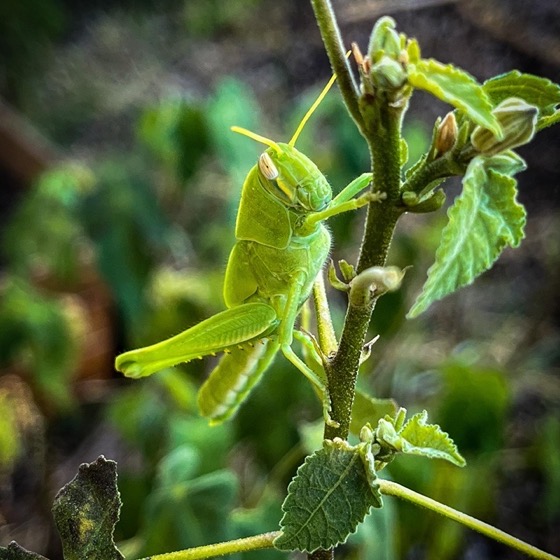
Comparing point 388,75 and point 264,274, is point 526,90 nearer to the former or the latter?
point 388,75

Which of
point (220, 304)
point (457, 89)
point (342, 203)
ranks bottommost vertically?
point (220, 304)

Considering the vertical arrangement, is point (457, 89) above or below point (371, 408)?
above

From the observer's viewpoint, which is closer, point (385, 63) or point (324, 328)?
point (385, 63)

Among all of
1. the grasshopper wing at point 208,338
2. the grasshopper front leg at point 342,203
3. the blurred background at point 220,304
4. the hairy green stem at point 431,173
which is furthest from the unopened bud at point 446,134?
the blurred background at point 220,304

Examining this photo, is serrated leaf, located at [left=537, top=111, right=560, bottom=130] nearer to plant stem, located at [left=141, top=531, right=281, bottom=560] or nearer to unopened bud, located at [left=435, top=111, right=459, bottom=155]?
unopened bud, located at [left=435, top=111, right=459, bottom=155]

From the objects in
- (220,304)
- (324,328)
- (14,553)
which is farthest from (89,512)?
(220,304)

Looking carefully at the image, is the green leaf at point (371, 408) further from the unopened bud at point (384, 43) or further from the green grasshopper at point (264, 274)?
the unopened bud at point (384, 43)
